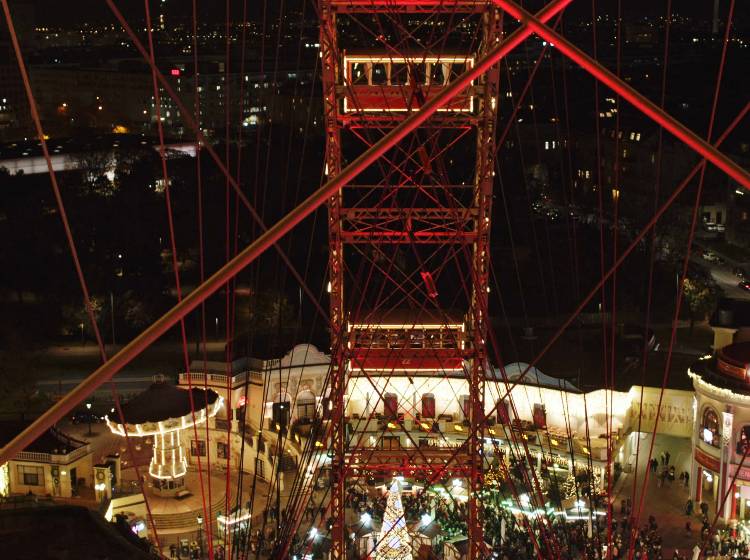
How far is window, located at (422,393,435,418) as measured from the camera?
17.0m

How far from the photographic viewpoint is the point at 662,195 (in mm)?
36375

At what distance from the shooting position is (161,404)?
1562 centimetres

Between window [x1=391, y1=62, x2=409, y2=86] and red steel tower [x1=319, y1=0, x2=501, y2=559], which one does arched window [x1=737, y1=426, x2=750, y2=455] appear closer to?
red steel tower [x1=319, y1=0, x2=501, y2=559]

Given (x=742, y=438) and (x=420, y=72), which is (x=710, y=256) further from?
(x=420, y=72)

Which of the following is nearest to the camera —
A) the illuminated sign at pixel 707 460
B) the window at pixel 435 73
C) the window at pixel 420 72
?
the window at pixel 435 73

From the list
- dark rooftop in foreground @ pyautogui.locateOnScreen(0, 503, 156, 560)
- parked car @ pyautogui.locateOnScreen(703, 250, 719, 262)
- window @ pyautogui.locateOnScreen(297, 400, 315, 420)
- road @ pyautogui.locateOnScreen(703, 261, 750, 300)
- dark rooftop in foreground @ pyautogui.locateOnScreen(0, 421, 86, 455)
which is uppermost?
dark rooftop in foreground @ pyautogui.locateOnScreen(0, 503, 156, 560)

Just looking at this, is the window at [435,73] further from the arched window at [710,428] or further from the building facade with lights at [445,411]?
the arched window at [710,428]

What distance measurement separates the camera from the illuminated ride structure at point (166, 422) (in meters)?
15.3

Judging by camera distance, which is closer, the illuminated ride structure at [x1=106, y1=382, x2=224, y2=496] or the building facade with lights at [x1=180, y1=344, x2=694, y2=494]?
the illuminated ride structure at [x1=106, y1=382, x2=224, y2=496]

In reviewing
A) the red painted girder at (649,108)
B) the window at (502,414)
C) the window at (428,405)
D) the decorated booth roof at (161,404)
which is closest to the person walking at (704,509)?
the window at (502,414)

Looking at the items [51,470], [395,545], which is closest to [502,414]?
[395,545]

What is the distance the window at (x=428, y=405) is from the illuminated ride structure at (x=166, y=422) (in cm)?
338

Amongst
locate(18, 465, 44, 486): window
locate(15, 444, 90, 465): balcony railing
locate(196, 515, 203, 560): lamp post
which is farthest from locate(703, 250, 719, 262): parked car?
locate(18, 465, 44, 486): window

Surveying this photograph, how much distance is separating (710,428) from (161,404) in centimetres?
815
